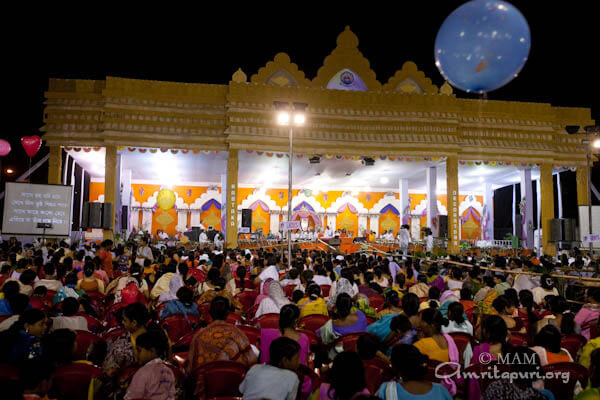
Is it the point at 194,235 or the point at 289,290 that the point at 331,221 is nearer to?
the point at 194,235

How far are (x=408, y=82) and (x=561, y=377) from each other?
59.1ft

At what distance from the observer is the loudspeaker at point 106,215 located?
1598 cm

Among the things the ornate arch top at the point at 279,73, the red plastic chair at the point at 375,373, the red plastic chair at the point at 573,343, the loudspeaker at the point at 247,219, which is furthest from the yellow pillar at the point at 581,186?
the red plastic chair at the point at 375,373

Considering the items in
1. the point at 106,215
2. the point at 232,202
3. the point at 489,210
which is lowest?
the point at 106,215

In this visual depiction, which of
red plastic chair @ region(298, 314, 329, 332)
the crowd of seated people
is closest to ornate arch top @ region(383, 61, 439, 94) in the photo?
the crowd of seated people

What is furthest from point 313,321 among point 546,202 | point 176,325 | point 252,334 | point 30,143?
point 546,202

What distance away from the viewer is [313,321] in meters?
5.14

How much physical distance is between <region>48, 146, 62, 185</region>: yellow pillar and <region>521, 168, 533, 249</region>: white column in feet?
63.7

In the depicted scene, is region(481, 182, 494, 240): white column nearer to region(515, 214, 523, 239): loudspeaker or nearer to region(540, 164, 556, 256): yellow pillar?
region(515, 214, 523, 239): loudspeaker

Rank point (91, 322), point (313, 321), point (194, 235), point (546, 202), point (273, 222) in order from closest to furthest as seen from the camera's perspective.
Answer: point (91, 322) → point (313, 321) → point (546, 202) → point (194, 235) → point (273, 222)

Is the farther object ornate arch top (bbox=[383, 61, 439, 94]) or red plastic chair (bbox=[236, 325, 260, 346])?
ornate arch top (bbox=[383, 61, 439, 94])

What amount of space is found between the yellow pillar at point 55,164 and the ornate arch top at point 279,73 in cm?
794

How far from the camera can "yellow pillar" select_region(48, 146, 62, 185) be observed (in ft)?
54.5

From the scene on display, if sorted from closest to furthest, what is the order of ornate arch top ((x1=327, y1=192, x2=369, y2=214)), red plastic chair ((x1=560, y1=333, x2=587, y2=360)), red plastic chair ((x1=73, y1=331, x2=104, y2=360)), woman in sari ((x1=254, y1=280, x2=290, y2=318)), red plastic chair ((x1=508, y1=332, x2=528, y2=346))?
red plastic chair ((x1=73, y1=331, x2=104, y2=360)), red plastic chair ((x1=560, y1=333, x2=587, y2=360)), red plastic chair ((x1=508, y1=332, x2=528, y2=346)), woman in sari ((x1=254, y1=280, x2=290, y2=318)), ornate arch top ((x1=327, y1=192, x2=369, y2=214))
